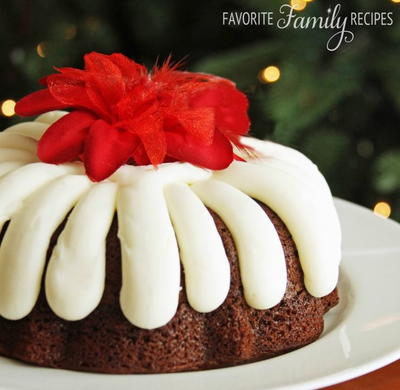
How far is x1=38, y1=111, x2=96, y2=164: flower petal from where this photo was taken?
1386mm

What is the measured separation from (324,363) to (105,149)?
43 cm

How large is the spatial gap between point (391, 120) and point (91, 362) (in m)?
1.57

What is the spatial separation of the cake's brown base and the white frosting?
16 millimetres

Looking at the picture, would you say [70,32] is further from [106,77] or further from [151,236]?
[151,236]

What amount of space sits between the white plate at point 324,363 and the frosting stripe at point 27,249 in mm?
88

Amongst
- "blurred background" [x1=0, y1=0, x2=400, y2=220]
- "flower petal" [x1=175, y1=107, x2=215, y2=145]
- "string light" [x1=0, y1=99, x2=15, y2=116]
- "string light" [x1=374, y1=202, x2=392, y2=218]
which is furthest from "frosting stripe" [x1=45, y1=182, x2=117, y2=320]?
"string light" [x1=374, y1=202, x2=392, y2=218]

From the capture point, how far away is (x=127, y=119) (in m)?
1.41

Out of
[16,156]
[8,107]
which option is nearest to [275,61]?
[8,107]

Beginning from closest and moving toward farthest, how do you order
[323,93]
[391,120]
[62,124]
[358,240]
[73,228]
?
[73,228]
[62,124]
[358,240]
[323,93]
[391,120]

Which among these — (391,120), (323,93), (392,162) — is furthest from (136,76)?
(391,120)

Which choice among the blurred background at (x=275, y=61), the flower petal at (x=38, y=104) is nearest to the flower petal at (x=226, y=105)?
the flower petal at (x=38, y=104)

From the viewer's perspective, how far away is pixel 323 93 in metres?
2.31

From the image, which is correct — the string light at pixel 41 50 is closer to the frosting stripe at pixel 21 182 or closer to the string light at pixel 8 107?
Result: the string light at pixel 8 107

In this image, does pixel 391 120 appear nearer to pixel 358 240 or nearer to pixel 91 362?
pixel 358 240
